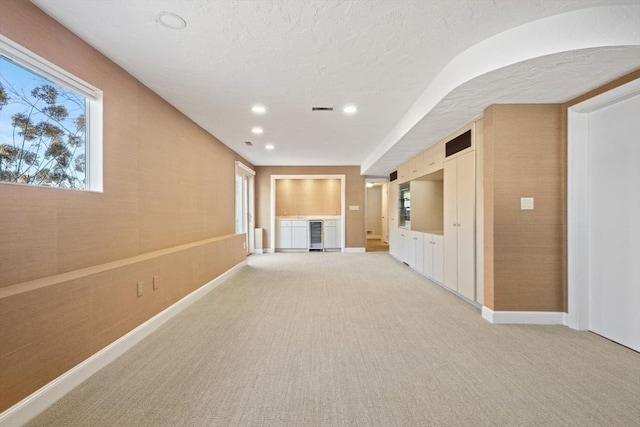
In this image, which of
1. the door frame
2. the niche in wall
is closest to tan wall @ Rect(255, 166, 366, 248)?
the door frame

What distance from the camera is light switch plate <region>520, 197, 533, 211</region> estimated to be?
9.88ft

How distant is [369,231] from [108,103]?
10877 mm

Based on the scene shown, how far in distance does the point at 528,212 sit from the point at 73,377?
4196mm

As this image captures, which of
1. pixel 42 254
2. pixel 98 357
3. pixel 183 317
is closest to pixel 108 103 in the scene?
pixel 42 254

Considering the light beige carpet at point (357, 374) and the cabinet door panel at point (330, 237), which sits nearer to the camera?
the light beige carpet at point (357, 374)

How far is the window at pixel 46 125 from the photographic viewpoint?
1.74m

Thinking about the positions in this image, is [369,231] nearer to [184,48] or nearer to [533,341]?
Result: [533,341]

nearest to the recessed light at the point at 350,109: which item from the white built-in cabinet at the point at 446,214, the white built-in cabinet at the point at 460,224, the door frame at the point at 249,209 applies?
the white built-in cabinet at the point at 446,214

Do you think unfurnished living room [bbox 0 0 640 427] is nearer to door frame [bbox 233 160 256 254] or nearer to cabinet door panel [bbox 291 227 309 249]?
door frame [bbox 233 160 256 254]

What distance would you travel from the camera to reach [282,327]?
2.92 meters

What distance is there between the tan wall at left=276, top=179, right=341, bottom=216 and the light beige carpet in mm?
6367

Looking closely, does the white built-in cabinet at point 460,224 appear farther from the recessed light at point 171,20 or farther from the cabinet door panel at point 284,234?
the cabinet door panel at point 284,234

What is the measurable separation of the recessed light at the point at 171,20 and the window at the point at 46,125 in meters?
0.81

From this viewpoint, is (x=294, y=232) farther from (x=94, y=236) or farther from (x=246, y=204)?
(x=94, y=236)
